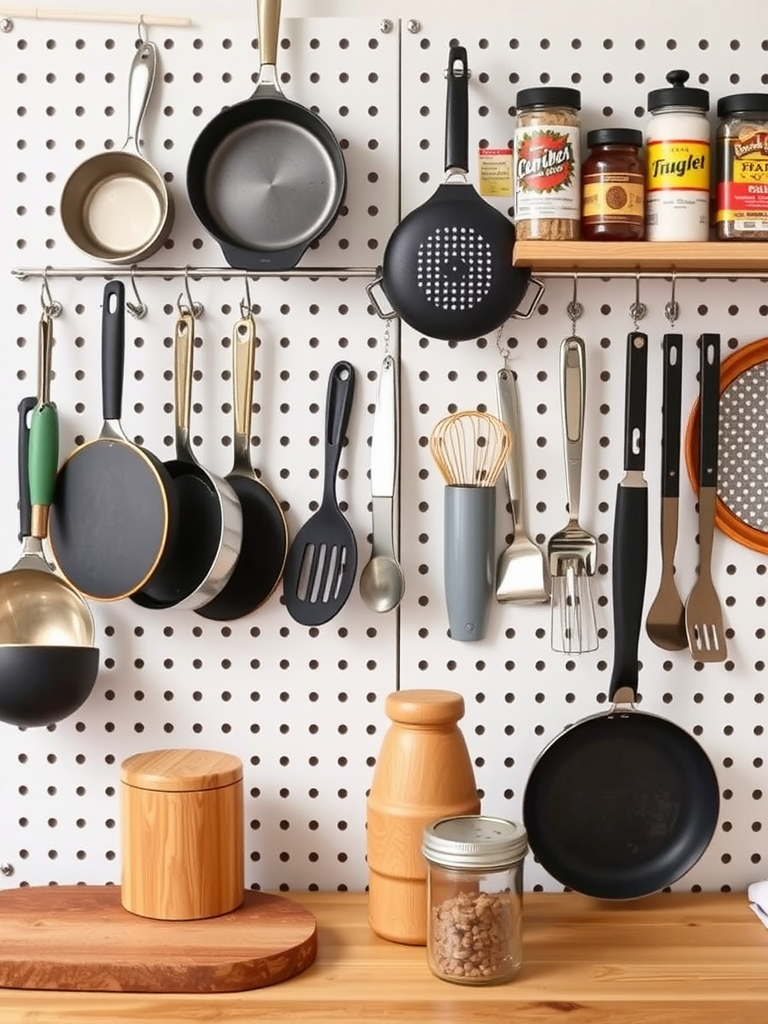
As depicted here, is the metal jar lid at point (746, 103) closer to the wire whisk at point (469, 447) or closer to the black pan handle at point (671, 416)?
the black pan handle at point (671, 416)

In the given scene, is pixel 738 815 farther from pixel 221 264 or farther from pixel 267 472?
pixel 221 264

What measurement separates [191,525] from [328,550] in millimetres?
156

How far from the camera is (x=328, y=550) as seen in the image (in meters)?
1.44

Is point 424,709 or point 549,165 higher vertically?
point 549,165

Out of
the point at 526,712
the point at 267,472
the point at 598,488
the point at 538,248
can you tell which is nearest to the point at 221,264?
the point at 267,472

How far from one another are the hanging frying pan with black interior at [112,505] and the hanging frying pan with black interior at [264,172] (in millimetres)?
145

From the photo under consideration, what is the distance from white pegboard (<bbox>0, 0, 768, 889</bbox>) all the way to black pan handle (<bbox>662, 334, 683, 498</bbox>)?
0.03 m

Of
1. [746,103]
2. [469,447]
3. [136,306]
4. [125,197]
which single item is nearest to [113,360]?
[136,306]

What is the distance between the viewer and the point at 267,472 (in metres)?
1.46

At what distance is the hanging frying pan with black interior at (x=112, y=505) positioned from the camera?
1371mm

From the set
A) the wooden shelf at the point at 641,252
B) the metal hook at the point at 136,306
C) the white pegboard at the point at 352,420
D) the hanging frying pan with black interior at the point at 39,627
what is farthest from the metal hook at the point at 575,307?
the hanging frying pan with black interior at the point at 39,627

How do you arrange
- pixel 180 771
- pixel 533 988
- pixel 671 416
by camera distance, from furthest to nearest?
1. pixel 671 416
2. pixel 180 771
3. pixel 533 988

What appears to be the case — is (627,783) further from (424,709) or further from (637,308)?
(637,308)

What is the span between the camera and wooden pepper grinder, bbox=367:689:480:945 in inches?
51.5
